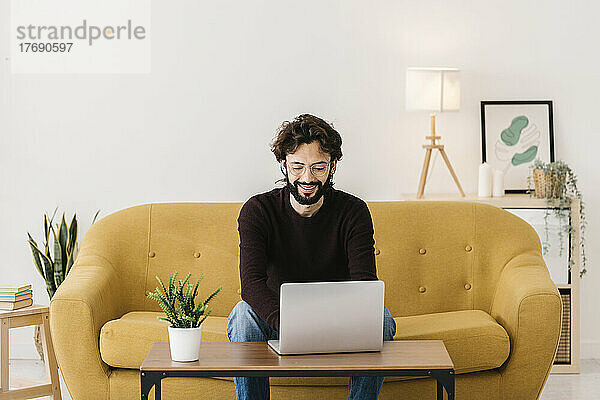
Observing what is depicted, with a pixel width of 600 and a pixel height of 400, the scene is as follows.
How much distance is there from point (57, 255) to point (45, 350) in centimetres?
94

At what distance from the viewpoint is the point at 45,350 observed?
139 inches

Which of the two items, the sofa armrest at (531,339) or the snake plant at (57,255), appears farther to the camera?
the snake plant at (57,255)

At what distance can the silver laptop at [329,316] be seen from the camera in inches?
92.8

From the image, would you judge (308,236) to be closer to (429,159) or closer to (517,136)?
(429,159)

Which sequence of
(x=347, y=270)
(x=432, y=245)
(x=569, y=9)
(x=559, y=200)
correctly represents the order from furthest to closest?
(x=569, y=9) → (x=559, y=200) → (x=432, y=245) → (x=347, y=270)

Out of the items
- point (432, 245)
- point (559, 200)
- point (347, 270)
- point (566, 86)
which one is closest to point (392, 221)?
point (432, 245)

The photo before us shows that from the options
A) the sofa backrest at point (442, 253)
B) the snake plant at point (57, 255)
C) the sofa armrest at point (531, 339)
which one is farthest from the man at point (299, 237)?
the snake plant at point (57, 255)

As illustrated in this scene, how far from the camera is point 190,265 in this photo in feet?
12.0

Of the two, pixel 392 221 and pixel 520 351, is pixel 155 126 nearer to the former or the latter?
pixel 392 221

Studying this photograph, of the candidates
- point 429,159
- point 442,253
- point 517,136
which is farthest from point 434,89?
point 442,253

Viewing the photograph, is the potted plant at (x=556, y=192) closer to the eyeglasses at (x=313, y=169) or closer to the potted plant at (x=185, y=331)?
the eyeglasses at (x=313, y=169)

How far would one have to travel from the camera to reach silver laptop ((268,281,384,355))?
2.36 m

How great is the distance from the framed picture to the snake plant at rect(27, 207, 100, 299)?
2.22 m

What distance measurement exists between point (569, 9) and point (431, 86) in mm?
959
